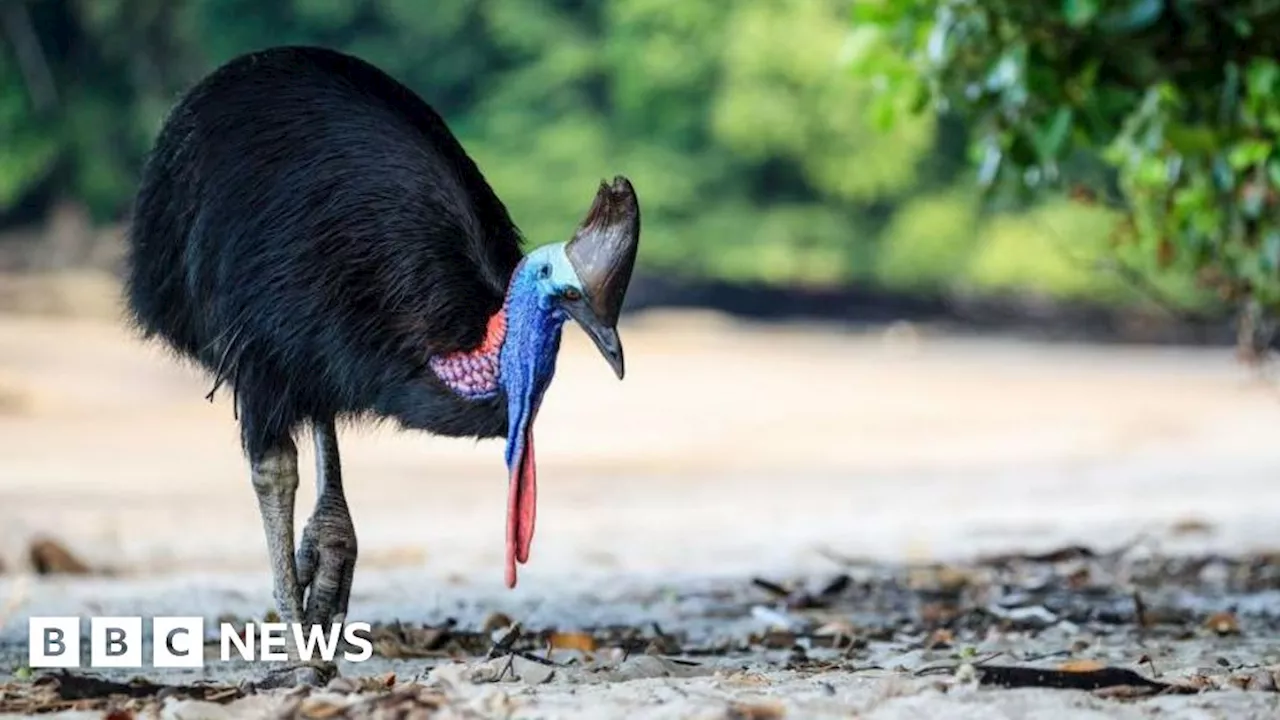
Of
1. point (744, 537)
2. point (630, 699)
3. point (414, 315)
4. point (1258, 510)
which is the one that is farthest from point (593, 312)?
point (1258, 510)

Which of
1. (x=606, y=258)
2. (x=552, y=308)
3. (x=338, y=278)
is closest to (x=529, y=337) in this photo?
(x=552, y=308)

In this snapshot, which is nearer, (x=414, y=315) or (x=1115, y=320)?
(x=414, y=315)

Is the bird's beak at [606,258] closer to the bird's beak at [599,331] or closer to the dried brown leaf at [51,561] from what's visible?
the bird's beak at [599,331]

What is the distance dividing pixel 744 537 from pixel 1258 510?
255 centimetres

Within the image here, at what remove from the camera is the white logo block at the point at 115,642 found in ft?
15.0

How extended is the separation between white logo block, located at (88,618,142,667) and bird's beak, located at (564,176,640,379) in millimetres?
1456

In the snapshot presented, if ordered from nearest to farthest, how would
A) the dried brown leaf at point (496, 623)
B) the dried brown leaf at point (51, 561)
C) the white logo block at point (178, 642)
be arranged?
the white logo block at point (178, 642) < the dried brown leaf at point (496, 623) < the dried brown leaf at point (51, 561)

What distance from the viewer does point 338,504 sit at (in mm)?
4070

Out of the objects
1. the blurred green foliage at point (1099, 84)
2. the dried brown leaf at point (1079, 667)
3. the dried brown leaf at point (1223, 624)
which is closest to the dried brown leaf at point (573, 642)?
the dried brown leaf at point (1079, 667)

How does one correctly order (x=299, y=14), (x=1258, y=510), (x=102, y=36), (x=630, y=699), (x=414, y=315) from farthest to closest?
(x=299, y=14) → (x=102, y=36) → (x=1258, y=510) → (x=414, y=315) → (x=630, y=699)

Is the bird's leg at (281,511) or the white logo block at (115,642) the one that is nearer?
the bird's leg at (281,511)

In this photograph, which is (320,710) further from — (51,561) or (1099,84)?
(51,561)

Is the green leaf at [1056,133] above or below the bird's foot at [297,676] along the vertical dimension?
above

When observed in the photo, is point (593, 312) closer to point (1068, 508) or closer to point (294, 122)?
point (294, 122)
